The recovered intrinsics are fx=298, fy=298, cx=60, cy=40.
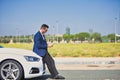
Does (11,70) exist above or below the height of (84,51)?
above

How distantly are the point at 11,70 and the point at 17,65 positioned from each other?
186mm

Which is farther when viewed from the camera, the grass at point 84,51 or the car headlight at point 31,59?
the grass at point 84,51

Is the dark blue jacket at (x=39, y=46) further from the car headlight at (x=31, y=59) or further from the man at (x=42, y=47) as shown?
the car headlight at (x=31, y=59)

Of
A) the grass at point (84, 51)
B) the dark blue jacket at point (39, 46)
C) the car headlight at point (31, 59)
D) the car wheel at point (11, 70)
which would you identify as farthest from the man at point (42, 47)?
the grass at point (84, 51)

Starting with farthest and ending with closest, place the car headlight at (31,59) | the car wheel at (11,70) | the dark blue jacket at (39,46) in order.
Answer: the dark blue jacket at (39,46) < the car headlight at (31,59) < the car wheel at (11,70)

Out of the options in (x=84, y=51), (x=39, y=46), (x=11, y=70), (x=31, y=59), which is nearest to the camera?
(x=11, y=70)

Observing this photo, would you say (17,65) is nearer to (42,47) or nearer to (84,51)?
(42,47)

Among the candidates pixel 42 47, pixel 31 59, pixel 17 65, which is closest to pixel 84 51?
pixel 42 47

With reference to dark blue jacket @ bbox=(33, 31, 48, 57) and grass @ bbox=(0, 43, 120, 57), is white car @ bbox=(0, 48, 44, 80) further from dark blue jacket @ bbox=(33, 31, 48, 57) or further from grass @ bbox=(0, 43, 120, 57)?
grass @ bbox=(0, 43, 120, 57)

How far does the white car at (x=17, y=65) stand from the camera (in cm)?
717

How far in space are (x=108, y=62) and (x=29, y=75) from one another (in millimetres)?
7377

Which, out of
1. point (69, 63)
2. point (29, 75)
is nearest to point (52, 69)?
point (29, 75)

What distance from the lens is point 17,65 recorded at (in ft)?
23.6

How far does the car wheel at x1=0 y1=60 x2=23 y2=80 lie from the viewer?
23.5 feet
